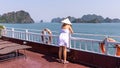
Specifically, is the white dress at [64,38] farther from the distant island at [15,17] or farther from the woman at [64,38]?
the distant island at [15,17]

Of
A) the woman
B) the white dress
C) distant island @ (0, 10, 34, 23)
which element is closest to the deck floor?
the woman

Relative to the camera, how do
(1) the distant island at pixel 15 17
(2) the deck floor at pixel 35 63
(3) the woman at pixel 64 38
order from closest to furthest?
(2) the deck floor at pixel 35 63 → (3) the woman at pixel 64 38 → (1) the distant island at pixel 15 17

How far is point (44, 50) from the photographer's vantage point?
330 inches

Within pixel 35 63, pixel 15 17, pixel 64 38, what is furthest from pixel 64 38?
→ pixel 15 17

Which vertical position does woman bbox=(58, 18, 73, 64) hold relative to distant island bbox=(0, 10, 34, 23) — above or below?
below

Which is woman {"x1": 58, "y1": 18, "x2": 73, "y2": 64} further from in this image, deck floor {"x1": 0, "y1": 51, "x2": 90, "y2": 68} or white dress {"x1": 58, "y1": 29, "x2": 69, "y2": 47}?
deck floor {"x1": 0, "y1": 51, "x2": 90, "y2": 68}

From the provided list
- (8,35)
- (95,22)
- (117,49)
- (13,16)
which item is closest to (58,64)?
(117,49)

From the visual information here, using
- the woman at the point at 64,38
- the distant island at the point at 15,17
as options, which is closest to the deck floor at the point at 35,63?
the woman at the point at 64,38

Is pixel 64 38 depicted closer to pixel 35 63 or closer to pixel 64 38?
pixel 64 38

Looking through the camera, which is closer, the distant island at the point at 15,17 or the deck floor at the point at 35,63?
the deck floor at the point at 35,63

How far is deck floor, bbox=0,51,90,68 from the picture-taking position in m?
6.64

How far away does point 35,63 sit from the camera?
7.00 metres

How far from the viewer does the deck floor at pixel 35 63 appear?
261 inches

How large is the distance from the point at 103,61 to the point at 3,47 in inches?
130
